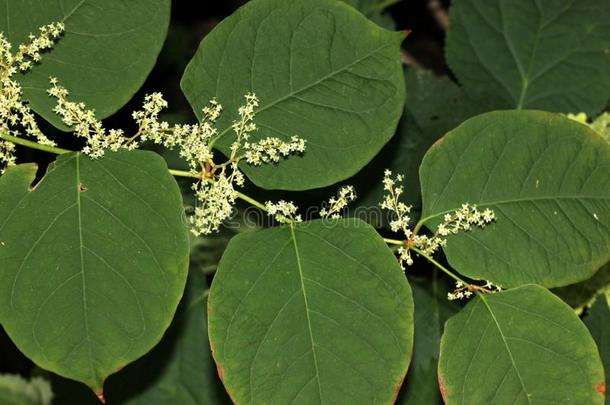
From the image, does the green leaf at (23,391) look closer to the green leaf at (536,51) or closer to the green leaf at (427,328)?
the green leaf at (427,328)

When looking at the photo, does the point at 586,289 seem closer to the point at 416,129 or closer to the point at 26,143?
the point at 416,129

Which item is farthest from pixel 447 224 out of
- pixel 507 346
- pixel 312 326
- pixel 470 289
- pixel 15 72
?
pixel 15 72

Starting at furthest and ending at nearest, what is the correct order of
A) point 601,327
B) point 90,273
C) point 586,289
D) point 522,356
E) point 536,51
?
point 536,51 → point 586,289 → point 601,327 → point 522,356 → point 90,273

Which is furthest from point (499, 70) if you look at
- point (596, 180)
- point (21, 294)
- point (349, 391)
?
point (21, 294)

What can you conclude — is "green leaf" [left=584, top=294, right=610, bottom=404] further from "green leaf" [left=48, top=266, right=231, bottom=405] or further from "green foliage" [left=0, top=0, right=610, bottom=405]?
"green leaf" [left=48, top=266, right=231, bottom=405]

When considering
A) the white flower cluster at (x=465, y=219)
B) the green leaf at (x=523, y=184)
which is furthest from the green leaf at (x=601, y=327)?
the white flower cluster at (x=465, y=219)

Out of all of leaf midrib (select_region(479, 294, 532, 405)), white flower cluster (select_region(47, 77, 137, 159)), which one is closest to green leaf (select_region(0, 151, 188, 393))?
white flower cluster (select_region(47, 77, 137, 159))
